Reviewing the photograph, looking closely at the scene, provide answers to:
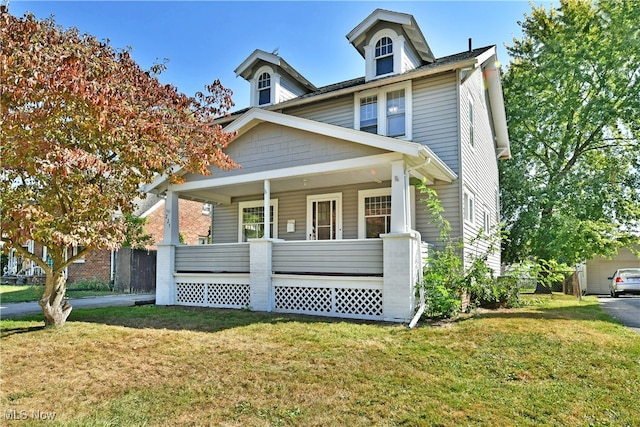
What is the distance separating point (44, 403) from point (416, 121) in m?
9.75

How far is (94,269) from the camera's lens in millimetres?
18516

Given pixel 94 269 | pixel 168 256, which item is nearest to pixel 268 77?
pixel 168 256

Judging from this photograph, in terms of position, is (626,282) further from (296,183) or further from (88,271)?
(88,271)

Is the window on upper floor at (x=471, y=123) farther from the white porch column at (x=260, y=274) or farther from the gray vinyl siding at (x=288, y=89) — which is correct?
the white porch column at (x=260, y=274)

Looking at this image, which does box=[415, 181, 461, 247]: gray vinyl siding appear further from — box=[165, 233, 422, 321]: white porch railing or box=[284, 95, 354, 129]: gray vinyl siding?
box=[284, 95, 354, 129]: gray vinyl siding

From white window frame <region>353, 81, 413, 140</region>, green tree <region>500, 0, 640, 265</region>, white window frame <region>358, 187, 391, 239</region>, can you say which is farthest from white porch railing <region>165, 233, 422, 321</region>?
green tree <region>500, 0, 640, 265</region>

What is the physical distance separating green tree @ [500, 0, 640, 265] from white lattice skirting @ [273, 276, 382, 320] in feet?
35.9

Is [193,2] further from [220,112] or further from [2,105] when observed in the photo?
[2,105]

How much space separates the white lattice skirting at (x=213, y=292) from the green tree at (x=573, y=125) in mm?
12620

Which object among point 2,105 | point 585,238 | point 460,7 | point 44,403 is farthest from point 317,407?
point 585,238

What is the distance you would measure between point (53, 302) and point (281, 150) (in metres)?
5.69

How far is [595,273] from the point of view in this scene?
74.0ft

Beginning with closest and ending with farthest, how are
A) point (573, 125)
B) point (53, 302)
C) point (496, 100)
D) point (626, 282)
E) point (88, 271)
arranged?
point (53, 302), point (496, 100), point (626, 282), point (88, 271), point (573, 125)

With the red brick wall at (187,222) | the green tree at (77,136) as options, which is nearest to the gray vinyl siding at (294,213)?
the green tree at (77,136)
